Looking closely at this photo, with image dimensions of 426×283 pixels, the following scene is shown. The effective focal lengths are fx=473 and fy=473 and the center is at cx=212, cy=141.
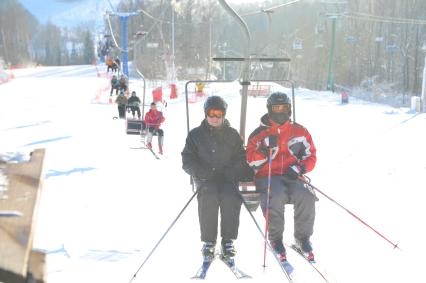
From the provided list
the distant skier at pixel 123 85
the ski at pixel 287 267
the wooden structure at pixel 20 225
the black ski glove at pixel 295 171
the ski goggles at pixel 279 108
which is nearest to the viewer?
the wooden structure at pixel 20 225

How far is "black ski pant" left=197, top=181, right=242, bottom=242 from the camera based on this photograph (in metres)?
3.73

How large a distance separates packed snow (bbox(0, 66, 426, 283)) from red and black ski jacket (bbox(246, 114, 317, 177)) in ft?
2.93

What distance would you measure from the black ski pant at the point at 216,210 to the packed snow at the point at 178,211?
0.39 metres

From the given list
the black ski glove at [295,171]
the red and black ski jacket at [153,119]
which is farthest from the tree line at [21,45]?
the black ski glove at [295,171]

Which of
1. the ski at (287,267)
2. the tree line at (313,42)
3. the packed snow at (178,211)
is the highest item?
the tree line at (313,42)

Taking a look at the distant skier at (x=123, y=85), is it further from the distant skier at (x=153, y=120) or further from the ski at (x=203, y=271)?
the ski at (x=203, y=271)

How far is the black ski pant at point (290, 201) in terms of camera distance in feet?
12.4

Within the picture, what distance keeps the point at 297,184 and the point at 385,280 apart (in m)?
1.12

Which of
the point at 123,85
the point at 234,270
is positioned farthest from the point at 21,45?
the point at 234,270

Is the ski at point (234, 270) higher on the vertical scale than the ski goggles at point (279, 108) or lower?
lower

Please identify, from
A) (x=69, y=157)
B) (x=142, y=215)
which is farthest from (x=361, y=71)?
(x=142, y=215)

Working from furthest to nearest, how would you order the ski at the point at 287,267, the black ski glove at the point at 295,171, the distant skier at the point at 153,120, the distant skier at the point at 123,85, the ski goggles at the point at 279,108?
the distant skier at the point at 123,85
the distant skier at the point at 153,120
the ski goggles at the point at 279,108
the black ski glove at the point at 295,171
the ski at the point at 287,267

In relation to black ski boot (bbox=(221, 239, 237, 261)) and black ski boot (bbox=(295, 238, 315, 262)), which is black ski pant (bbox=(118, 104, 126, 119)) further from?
black ski boot (bbox=(295, 238, 315, 262))

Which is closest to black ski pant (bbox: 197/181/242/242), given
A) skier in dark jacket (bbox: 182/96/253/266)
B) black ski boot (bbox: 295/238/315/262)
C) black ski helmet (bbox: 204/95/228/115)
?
skier in dark jacket (bbox: 182/96/253/266)
